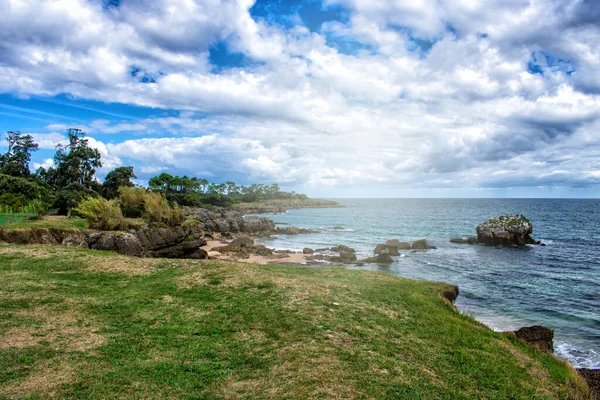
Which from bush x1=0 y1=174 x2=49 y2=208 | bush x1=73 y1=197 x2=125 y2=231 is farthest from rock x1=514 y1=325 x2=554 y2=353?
bush x1=0 y1=174 x2=49 y2=208

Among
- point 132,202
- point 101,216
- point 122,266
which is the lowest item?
point 122,266

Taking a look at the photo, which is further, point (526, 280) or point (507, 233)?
point (507, 233)

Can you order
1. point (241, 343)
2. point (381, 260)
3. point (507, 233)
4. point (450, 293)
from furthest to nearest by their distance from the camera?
point (507, 233) < point (381, 260) < point (450, 293) < point (241, 343)

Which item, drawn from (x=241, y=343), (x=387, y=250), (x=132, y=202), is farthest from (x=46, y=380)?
(x=387, y=250)

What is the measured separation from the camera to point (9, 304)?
11578 mm

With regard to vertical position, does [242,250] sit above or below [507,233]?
below

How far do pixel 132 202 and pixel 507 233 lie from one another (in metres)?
51.3

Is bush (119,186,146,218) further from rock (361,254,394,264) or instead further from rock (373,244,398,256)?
rock (373,244,398,256)

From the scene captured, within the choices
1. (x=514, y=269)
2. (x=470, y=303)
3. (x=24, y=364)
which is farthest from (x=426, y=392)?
(x=514, y=269)

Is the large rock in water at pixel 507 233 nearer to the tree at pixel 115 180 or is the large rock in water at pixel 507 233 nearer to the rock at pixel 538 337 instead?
the rock at pixel 538 337

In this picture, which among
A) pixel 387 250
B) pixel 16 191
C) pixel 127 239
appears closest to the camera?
pixel 127 239

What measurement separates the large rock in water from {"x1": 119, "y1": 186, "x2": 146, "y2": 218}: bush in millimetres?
48603

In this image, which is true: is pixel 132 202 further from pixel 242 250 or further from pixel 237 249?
pixel 242 250

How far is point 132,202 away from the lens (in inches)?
1369
